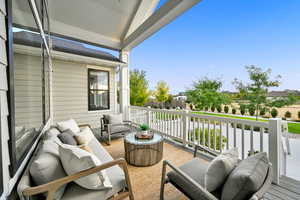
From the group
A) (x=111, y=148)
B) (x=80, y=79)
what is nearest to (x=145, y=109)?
(x=111, y=148)

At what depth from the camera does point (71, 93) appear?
16.0ft

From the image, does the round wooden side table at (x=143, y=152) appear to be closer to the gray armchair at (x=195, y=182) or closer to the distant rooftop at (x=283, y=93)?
the gray armchair at (x=195, y=182)

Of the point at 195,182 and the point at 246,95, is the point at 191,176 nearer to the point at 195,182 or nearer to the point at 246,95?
the point at 195,182

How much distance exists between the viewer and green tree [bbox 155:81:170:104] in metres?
12.3

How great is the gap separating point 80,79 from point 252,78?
22.7ft

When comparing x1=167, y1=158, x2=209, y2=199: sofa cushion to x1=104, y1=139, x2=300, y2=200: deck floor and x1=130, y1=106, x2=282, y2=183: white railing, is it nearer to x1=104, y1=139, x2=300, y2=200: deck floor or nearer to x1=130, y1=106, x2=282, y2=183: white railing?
x1=104, y1=139, x2=300, y2=200: deck floor

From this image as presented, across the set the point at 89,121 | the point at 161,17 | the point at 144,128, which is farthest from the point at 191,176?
the point at 89,121

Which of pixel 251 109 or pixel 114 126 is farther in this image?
pixel 251 109

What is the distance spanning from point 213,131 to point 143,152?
1.60 meters

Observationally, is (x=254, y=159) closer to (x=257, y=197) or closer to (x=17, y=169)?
(x=257, y=197)

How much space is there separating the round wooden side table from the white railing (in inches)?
44.7

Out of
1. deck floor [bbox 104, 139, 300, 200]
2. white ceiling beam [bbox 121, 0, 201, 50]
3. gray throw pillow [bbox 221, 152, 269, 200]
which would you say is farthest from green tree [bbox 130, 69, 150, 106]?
gray throw pillow [bbox 221, 152, 269, 200]

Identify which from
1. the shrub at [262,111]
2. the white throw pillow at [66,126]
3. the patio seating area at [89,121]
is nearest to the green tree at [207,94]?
the shrub at [262,111]

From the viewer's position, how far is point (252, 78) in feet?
17.3
